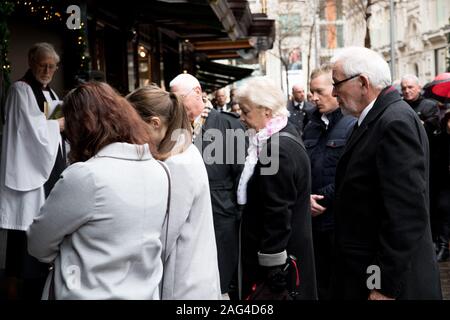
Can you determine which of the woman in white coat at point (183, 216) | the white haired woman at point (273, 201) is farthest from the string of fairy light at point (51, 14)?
the woman in white coat at point (183, 216)

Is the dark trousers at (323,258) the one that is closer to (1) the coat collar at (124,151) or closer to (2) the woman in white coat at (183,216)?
(2) the woman in white coat at (183,216)

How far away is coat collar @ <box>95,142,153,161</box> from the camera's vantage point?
2865 mm

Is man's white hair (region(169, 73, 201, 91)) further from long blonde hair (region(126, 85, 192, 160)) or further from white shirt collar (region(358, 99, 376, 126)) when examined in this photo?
white shirt collar (region(358, 99, 376, 126))

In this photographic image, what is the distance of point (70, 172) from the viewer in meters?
2.78

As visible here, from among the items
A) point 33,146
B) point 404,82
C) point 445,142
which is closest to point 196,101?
point 33,146

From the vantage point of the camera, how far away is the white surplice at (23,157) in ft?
19.2

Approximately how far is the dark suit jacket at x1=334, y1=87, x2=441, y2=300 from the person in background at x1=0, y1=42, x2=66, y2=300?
289cm

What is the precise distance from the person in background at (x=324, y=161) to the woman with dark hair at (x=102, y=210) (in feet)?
7.97

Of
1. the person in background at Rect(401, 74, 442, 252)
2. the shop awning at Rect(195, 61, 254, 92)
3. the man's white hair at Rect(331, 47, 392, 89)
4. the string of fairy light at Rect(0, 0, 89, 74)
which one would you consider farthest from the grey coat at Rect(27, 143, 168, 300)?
the shop awning at Rect(195, 61, 254, 92)

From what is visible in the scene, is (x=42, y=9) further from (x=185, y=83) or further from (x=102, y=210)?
(x=102, y=210)

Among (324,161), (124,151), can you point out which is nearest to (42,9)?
(324,161)

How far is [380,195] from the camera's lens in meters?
3.53

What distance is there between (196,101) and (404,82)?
5967 millimetres
